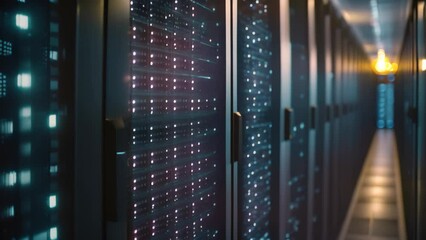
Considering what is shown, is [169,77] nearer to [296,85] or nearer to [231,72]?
[231,72]

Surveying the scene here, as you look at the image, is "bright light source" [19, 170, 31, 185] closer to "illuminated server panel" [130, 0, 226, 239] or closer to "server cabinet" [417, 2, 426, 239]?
"illuminated server panel" [130, 0, 226, 239]

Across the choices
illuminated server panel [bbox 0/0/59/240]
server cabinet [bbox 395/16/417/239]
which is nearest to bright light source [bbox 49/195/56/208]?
illuminated server panel [bbox 0/0/59/240]

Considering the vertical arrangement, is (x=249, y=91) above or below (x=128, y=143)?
above

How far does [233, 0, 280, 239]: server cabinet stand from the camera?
5.73 ft

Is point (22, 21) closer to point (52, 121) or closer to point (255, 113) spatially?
point (52, 121)

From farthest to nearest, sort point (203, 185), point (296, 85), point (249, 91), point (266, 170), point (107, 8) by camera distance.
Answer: point (296, 85), point (266, 170), point (249, 91), point (203, 185), point (107, 8)

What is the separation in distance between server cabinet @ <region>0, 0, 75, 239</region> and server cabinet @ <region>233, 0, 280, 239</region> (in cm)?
92

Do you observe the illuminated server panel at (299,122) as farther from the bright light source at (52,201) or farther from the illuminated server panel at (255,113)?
the bright light source at (52,201)

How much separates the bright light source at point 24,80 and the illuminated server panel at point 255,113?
0.98 metres

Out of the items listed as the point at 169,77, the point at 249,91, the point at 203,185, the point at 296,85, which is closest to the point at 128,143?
the point at 169,77

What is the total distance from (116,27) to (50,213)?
36cm

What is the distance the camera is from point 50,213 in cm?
74

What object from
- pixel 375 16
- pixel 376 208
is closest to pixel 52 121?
pixel 375 16

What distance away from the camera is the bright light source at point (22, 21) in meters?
0.69
